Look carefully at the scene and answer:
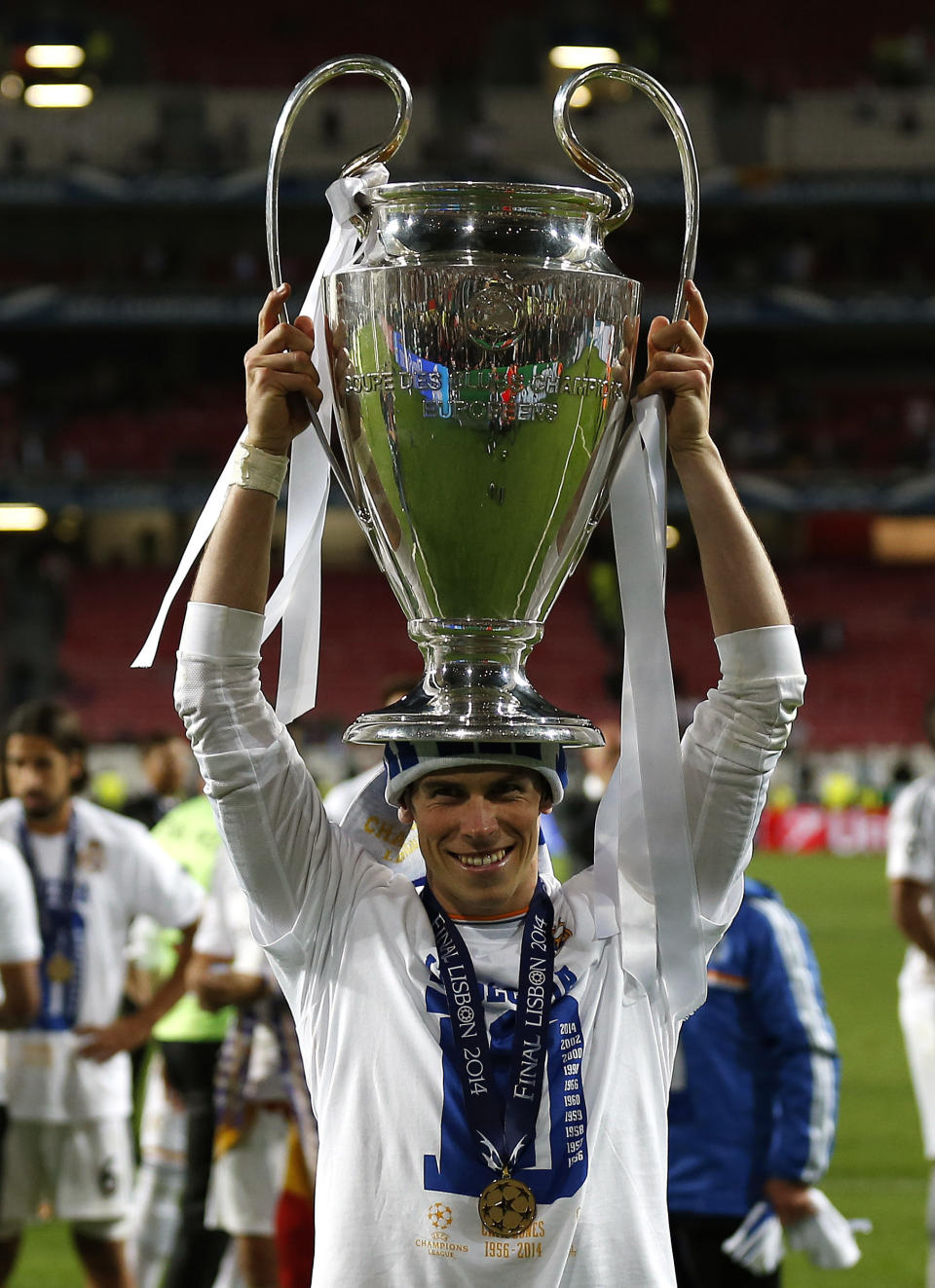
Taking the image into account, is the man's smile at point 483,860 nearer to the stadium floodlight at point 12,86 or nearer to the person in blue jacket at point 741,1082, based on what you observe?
the person in blue jacket at point 741,1082

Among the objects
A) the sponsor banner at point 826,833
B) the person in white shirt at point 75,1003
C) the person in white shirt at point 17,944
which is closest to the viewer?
the person in white shirt at point 17,944

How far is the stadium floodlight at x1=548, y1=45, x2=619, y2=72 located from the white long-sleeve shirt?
26167 mm

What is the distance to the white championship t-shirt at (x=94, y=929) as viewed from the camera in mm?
4625

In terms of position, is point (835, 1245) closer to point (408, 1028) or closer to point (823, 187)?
point (408, 1028)

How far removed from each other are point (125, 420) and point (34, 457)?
6.35 feet

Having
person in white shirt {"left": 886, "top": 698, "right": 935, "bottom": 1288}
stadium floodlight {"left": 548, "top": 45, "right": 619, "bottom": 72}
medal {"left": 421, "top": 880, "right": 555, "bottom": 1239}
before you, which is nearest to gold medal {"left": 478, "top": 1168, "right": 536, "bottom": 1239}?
medal {"left": 421, "top": 880, "right": 555, "bottom": 1239}

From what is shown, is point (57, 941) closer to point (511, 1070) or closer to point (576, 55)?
point (511, 1070)

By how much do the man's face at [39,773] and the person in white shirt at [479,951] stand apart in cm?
258

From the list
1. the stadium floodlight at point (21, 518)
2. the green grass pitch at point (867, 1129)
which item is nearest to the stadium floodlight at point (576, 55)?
the stadium floodlight at point (21, 518)

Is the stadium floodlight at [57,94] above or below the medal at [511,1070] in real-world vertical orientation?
above

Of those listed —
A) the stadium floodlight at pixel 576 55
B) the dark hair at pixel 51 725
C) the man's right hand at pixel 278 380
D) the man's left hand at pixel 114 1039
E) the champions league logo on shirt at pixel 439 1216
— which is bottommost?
the man's left hand at pixel 114 1039

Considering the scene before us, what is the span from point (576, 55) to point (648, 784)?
27.0 meters

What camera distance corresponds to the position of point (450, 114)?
2858 centimetres

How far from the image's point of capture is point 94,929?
4734 mm
